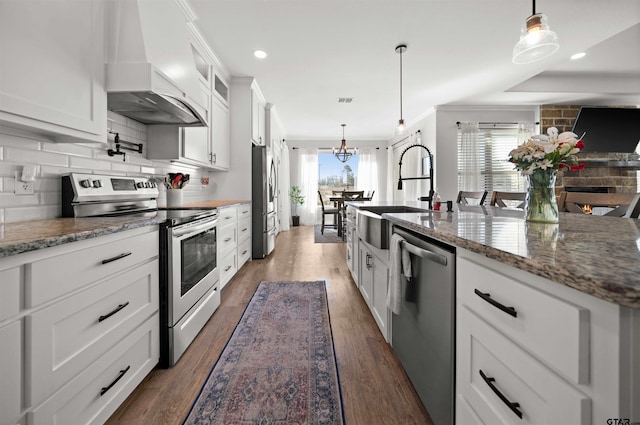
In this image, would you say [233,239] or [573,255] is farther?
[233,239]

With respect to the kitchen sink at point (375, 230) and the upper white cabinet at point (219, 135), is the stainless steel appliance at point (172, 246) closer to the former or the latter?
the kitchen sink at point (375, 230)

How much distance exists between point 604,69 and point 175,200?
19.4 feet

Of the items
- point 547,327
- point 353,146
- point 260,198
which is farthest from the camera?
point 353,146

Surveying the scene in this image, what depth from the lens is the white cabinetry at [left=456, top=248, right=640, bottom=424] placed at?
461 mm

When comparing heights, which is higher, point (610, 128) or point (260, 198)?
point (610, 128)

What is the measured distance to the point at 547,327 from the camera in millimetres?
585

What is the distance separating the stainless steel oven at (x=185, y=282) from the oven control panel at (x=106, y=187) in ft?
1.66

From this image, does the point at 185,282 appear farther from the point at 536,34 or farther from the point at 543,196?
the point at 536,34

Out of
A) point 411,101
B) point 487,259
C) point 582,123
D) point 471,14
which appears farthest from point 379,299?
point 582,123

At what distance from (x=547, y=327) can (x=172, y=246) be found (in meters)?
1.66

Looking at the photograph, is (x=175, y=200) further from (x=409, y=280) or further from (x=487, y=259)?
(x=487, y=259)

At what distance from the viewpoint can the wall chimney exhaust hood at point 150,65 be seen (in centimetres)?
162

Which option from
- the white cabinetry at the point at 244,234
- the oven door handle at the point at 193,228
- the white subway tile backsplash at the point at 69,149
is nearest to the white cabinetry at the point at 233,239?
the white cabinetry at the point at 244,234

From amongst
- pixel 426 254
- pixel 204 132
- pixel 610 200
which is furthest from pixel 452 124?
pixel 426 254
